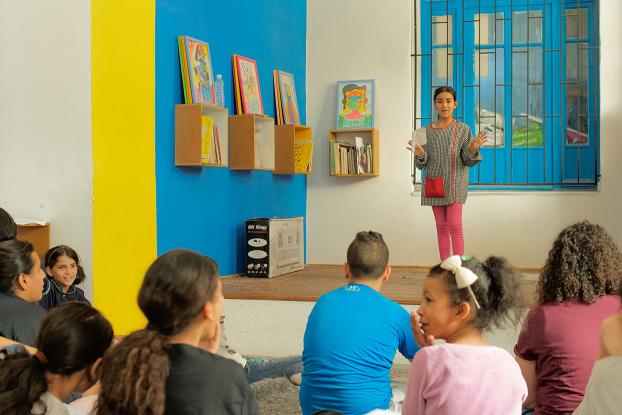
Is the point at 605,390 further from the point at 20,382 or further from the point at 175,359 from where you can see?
the point at 20,382

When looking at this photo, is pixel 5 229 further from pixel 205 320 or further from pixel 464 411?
pixel 464 411

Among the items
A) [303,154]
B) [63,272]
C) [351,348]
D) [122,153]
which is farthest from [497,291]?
[303,154]

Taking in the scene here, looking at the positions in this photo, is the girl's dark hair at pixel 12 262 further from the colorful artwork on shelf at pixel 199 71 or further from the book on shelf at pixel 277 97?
the book on shelf at pixel 277 97

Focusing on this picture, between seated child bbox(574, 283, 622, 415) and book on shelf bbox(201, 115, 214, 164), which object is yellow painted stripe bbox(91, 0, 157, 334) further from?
seated child bbox(574, 283, 622, 415)

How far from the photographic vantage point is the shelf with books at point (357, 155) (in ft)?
21.8

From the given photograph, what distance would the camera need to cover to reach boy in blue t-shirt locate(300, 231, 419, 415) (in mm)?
2209

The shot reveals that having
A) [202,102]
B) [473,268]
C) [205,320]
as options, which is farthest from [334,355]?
[202,102]

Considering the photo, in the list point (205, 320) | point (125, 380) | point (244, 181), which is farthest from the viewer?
point (244, 181)

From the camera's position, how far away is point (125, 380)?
4.49 ft

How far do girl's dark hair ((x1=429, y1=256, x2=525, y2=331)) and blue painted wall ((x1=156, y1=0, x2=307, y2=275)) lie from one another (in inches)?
123

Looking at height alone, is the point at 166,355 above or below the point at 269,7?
below

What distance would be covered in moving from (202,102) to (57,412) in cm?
366

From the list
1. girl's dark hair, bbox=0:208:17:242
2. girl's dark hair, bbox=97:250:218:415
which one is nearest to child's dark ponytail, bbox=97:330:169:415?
girl's dark hair, bbox=97:250:218:415

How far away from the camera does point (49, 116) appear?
4262 millimetres
